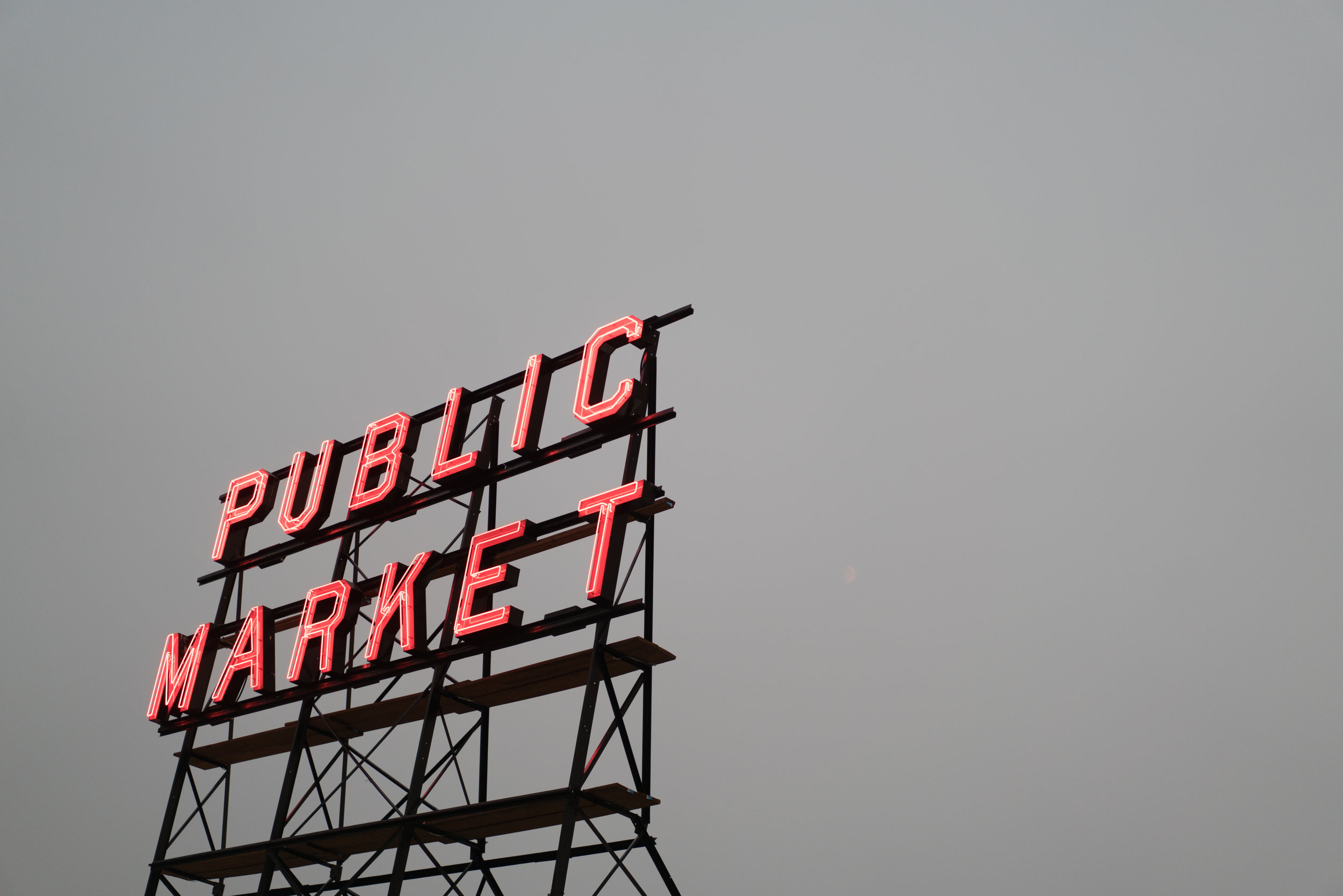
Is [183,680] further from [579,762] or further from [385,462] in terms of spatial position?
[579,762]

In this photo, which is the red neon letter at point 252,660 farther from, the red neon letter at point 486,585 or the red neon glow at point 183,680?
the red neon letter at point 486,585

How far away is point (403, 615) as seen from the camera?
60.7ft

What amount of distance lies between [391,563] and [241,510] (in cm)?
408

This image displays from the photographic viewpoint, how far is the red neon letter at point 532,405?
62.5 ft

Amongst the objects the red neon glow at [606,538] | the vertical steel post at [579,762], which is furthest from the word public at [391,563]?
the vertical steel post at [579,762]

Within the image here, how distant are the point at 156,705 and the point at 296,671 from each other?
3942 mm

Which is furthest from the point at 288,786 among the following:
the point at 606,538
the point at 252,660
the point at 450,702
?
the point at 606,538

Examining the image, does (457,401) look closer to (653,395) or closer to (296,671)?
(653,395)

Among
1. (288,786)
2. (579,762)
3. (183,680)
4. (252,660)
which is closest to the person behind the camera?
(579,762)

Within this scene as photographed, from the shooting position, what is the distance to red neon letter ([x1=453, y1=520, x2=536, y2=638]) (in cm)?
1730

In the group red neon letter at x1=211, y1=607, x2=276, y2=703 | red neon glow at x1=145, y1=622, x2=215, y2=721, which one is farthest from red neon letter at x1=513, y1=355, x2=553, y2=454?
red neon glow at x1=145, y1=622, x2=215, y2=721

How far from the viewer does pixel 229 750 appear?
809 inches

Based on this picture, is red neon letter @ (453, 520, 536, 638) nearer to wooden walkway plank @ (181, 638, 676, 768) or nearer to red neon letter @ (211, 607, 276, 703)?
wooden walkway plank @ (181, 638, 676, 768)

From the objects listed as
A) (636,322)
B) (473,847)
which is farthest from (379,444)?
(473,847)
